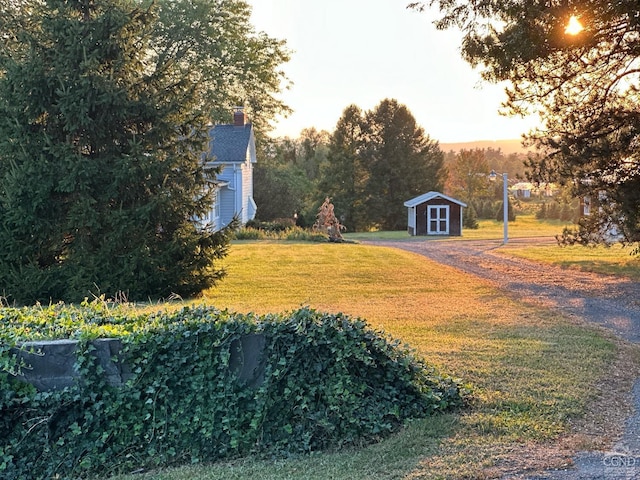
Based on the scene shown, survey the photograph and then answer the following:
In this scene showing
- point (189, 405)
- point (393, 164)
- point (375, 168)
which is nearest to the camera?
point (189, 405)

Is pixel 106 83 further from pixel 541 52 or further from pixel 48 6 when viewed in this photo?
pixel 541 52

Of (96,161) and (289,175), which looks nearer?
(96,161)

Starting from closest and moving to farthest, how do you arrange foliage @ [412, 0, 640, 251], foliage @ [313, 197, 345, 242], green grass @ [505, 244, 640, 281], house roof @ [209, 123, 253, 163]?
foliage @ [412, 0, 640, 251]
green grass @ [505, 244, 640, 281]
foliage @ [313, 197, 345, 242]
house roof @ [209, 123, 253, 163]

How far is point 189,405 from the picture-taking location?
15.0 feet

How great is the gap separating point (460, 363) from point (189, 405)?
3114 mm

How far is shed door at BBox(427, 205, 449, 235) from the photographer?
39.1m

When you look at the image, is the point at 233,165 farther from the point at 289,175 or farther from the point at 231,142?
the point at 289,175

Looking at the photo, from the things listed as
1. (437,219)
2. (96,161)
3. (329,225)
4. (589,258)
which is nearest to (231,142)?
(329,225)

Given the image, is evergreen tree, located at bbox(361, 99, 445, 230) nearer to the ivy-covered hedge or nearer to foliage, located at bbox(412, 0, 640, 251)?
foliage, located at bbox(412, 0, 640, 251)

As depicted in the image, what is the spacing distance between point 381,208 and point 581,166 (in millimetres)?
34114

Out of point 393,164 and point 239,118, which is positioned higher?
point 239,118

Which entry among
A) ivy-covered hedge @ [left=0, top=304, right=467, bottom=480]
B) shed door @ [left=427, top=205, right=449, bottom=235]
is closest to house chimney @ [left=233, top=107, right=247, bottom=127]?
shed door @ [left=427, top=205, right=449, bottom=235]

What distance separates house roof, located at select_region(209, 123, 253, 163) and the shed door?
12834 millimetres

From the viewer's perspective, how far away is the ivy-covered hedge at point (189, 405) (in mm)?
4469
